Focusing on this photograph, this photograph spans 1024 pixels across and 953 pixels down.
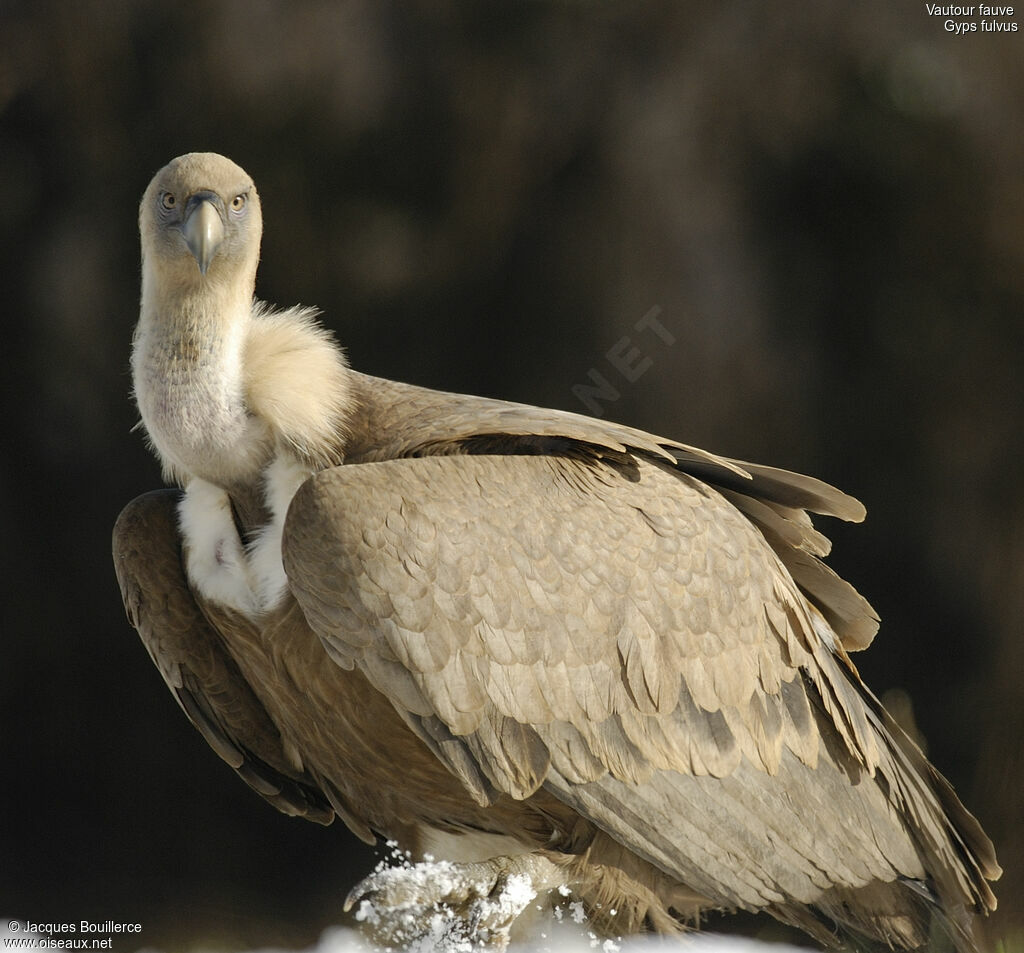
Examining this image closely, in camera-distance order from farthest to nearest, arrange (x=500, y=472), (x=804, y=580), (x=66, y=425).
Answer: (x=66, y=425) < (x=804, y=580) < (x=500, y=472)

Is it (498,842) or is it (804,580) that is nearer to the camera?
(498,842)

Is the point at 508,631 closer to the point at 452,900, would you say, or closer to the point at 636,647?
the point at 636,647

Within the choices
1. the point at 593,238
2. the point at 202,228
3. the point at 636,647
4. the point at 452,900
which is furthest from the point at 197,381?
the point at 593,238

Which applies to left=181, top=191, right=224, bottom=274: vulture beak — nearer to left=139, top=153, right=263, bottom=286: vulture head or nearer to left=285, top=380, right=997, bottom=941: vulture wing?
left=139, top=153, right=263, bottom=286: vulture head

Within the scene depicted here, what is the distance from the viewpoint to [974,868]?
2.48 meters

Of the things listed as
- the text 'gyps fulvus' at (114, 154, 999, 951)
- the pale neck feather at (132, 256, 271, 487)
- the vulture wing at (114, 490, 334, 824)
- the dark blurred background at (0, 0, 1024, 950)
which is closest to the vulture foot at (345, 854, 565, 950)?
the text 'gyps fulvus' at (114, 154, 999, 951)

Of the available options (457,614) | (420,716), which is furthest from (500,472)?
(420,716)

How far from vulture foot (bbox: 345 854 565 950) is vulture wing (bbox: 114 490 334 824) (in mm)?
401

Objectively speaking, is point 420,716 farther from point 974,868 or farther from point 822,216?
point 822,216

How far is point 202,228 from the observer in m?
2.14

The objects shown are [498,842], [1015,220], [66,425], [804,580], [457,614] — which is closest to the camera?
[457,614]

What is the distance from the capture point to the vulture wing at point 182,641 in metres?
2.41

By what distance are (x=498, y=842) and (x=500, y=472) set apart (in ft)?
2.53

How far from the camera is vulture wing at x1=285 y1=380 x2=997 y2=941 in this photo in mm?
1947
